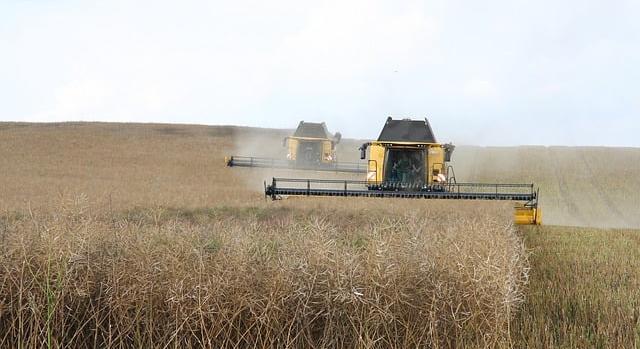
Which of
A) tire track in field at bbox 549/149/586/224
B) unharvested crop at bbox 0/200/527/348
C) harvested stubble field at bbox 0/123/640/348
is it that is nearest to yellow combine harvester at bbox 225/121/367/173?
tire track in field at bbox 549/149/586/224

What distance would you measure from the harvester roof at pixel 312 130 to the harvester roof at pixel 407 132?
8.65m

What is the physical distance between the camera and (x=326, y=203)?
20.5 m

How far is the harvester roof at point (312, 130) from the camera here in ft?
87.5

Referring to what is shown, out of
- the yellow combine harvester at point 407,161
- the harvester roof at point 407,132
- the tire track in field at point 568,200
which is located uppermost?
the harvester roof at point 407,132

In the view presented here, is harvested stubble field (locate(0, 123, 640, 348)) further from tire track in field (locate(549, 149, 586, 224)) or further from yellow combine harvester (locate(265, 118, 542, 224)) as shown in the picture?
tire track in field (locate(549, 149, 586, 224))

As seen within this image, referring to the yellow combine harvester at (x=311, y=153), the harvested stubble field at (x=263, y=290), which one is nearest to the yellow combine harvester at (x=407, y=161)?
the yellow combine harvester at (x=311, y=153)

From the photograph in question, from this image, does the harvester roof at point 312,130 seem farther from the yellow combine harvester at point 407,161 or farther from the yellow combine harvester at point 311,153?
the yellow combine harvester at point 407,161

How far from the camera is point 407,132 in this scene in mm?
17844

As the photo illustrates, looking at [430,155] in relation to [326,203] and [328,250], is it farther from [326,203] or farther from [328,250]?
[328,250]

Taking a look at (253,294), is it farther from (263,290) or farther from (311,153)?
(311,153)

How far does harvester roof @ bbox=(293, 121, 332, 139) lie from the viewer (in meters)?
26.7

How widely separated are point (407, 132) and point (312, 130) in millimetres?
9312

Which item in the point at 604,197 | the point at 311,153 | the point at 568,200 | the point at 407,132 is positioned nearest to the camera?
the point at 407,132

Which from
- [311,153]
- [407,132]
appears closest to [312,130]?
[311,153]
